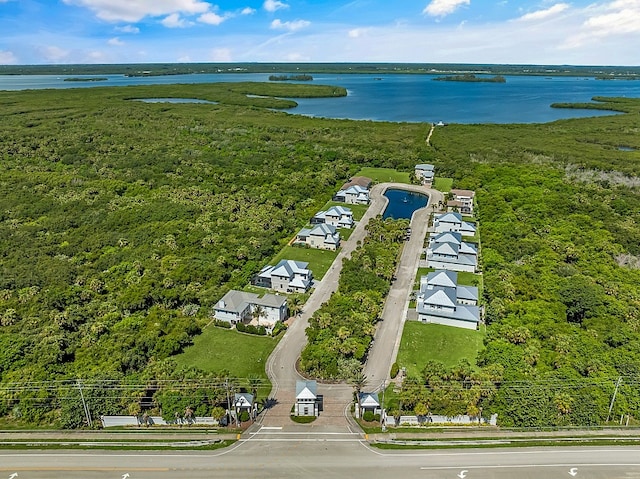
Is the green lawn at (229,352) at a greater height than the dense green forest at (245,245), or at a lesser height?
lesser

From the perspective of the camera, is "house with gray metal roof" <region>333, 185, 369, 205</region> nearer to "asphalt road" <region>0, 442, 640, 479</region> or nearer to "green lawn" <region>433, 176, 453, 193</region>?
"green lawn" <region>433, 176, 453, 193</region>

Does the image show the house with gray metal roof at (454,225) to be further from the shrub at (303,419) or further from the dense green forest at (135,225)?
the shrub at (303,419)

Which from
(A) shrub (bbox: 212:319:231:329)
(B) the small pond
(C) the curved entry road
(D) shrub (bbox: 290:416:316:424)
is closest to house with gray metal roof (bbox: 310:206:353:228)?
Answer: (C) the curved entry road

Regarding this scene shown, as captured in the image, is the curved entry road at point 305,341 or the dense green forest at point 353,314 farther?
the dense green forest at point 353,314

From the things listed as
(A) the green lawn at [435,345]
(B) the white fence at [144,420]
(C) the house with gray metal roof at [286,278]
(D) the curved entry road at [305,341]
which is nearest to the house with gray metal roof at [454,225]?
(D) the curved entry road at [305,341]

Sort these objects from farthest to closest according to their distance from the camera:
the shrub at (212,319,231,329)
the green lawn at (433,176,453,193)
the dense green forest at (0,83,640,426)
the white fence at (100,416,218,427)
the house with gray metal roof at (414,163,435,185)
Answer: the house with gray metal roof at (414,163,435,185) < the green lawn at (433,176,453,193) < the shrub at (212,319,231,329) < the dense green forest at (0,83,640,426) < the white fence at (100,416,218,427)

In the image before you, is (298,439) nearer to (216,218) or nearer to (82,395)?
(82,395)

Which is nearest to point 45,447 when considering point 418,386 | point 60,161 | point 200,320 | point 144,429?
point 144,429
